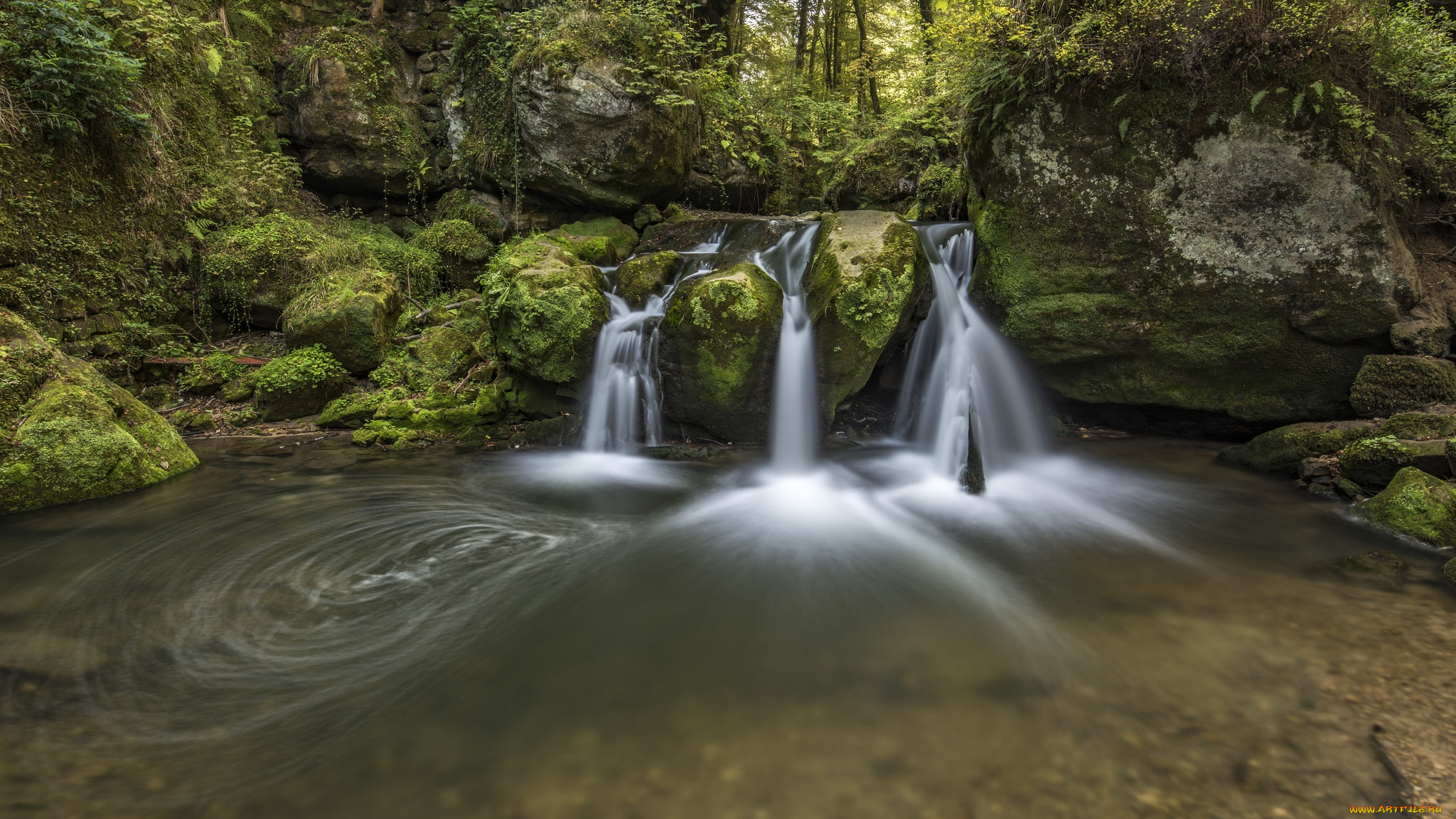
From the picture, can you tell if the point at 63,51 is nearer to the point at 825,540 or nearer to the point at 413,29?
the point at 413,29

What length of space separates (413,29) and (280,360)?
7.95 m

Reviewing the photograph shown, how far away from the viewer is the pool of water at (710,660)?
2223 millimetres

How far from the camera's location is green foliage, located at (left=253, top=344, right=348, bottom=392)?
7746mm

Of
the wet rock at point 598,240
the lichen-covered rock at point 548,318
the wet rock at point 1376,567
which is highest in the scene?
the wet rock at point 598,240

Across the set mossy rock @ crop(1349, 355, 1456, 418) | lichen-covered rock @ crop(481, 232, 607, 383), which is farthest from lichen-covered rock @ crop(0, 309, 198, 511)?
mossy rock @ crop(1349, 355, 1456, 418)

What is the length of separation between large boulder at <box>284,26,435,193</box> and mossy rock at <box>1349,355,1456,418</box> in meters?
13.9

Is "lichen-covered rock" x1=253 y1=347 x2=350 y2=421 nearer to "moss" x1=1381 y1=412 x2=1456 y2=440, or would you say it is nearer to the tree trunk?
"moss" x1=1381 y1=412 x2=1456 y2=440

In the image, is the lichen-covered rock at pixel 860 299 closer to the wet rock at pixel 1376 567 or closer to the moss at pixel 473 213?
→ the wet rock at pixel 1376 567

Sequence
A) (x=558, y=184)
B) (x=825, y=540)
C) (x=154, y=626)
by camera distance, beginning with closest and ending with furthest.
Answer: (x=154, y=626) < (x=825, y=540) < (x=558, y=184)

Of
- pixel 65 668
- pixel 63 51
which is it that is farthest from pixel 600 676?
pixel 63 51

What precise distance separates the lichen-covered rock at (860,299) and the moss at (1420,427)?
4387 millimetres

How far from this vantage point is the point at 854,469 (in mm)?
6562

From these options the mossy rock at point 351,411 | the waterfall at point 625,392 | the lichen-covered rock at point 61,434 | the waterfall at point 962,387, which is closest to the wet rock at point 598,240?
the waterfall at point 625,392

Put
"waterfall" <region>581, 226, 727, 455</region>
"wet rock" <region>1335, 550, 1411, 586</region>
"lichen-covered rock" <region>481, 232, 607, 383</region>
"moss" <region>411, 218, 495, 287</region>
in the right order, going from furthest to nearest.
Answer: "moss" <region>411, 218, 495, 287</region> < "waterfall" <region>581, 226, 727, 455</region> < "lichen-covered rock" <region>481, 232, 607, 383</region> < "wet rock" <region>1335, 550, 1411, 586</region>
